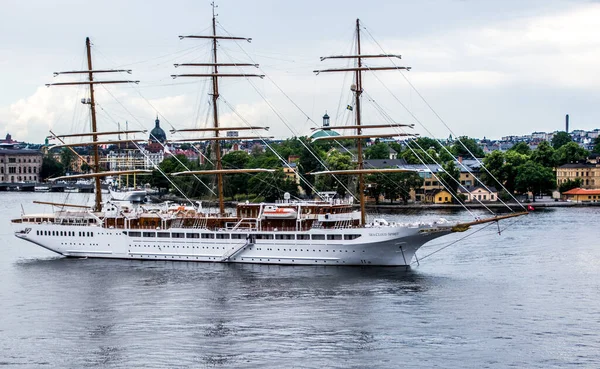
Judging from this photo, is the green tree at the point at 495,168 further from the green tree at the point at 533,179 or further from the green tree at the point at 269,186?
the green tree at the point at 269,186

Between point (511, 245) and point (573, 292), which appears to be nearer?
point (573, 292)

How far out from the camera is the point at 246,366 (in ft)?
117

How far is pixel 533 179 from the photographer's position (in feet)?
427

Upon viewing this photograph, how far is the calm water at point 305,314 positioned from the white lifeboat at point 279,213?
3043mm

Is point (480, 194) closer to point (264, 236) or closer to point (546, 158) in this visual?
point (546, 158)

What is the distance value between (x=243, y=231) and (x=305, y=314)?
55.3 ft

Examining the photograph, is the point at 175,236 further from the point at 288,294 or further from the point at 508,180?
the point at 508,180

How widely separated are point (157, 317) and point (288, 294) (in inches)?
300

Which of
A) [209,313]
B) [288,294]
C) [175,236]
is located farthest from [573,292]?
[175,236]

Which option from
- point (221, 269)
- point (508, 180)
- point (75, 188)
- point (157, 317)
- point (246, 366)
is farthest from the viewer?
point (75, 188)

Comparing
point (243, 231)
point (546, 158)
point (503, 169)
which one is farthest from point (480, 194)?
point (243, 231)

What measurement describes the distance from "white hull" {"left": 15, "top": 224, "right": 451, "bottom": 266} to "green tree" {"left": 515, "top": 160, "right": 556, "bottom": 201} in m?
76.3

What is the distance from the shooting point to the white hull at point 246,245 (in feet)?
187

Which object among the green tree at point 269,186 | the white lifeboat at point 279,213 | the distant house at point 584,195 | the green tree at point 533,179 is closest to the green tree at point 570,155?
the green tree at point 533,179
